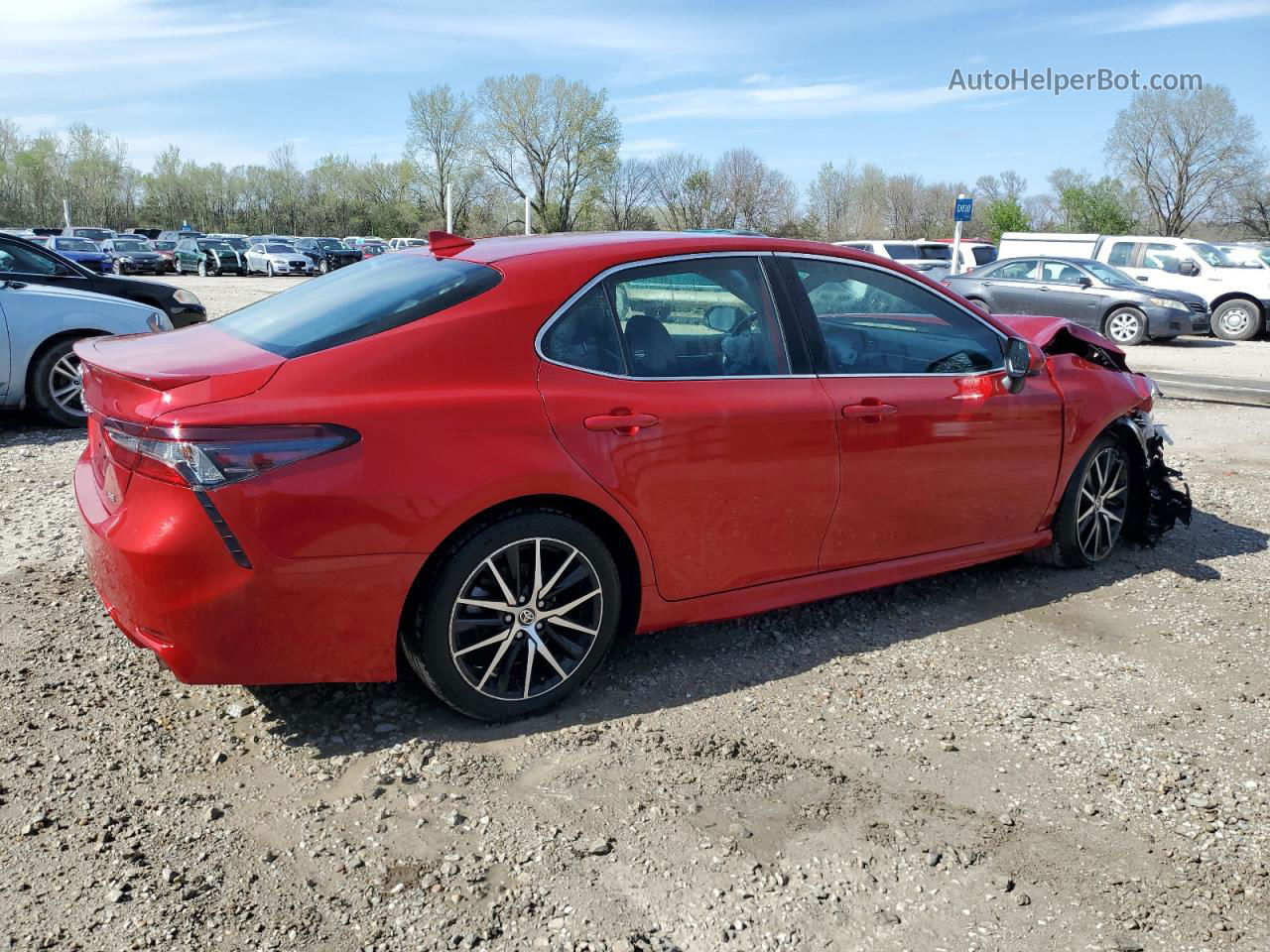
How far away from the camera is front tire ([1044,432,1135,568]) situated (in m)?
4.93

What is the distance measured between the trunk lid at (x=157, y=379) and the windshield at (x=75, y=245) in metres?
40.4

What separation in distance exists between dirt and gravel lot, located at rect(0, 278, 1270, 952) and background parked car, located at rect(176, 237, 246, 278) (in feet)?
139

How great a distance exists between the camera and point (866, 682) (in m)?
3.89

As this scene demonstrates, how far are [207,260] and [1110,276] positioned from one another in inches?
1448

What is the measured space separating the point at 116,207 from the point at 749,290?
100604mm

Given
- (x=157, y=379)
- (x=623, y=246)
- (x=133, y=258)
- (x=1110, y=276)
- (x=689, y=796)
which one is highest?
(x=623, y=246)

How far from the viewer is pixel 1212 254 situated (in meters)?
20.1

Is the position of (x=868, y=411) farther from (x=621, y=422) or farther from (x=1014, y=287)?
(x=1014, y=287)

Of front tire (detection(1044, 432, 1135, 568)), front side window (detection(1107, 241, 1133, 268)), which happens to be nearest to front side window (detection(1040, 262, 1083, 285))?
front side window (detection(1107, 241, 1133, 268))

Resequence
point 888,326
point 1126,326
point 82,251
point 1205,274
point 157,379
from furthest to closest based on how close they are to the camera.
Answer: point 82,251
point 1205,274
point 1126,326
point 888,326
point 157,379

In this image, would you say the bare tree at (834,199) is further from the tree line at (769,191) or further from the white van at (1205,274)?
the white van at (1205,274)

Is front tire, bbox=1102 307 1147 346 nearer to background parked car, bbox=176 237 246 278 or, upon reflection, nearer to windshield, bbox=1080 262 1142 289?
windshield, bbox=1080 262 1142 289

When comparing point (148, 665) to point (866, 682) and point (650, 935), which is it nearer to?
point (650, 935)

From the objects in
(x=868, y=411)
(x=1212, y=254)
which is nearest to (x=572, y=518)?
(x=868, y=411)
